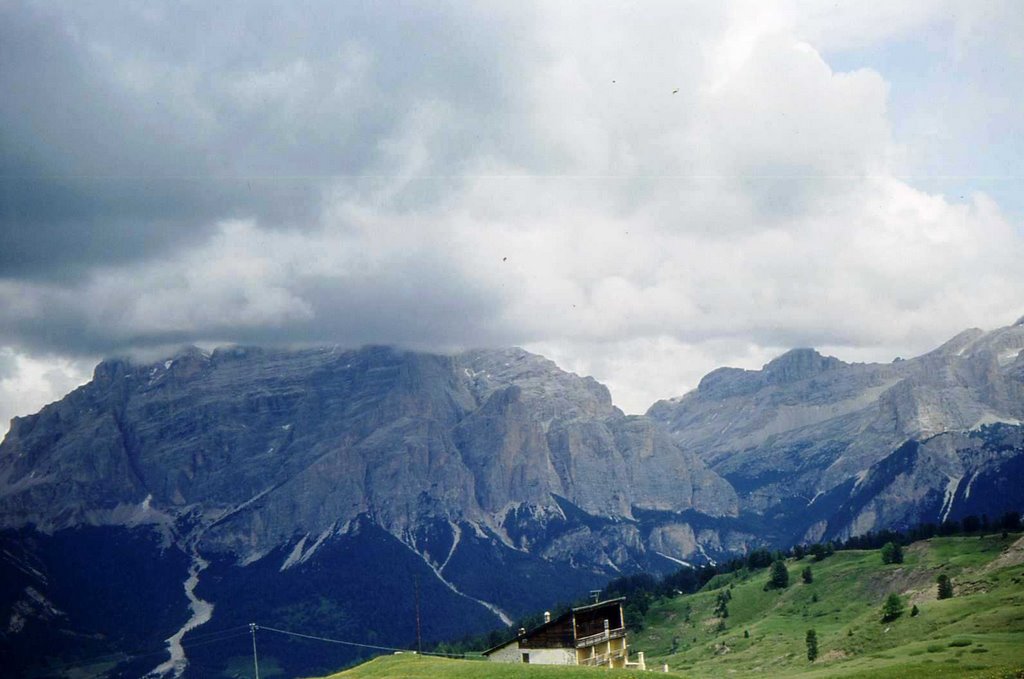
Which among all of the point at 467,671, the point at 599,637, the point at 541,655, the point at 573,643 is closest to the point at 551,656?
the point at 541,655

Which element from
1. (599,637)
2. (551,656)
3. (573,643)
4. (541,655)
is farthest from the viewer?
(599,637)

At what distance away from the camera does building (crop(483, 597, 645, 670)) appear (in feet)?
510

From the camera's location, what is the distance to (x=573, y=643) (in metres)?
155

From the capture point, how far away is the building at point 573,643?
6122 inches

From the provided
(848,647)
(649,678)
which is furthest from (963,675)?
(848,647)

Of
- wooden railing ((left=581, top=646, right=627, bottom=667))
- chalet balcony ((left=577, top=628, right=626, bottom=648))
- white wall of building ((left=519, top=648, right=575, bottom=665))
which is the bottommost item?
wooden railing ((left=581, top=646, right=627, bottom=667))

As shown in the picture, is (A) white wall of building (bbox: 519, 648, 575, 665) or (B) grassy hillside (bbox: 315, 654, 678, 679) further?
(A) white wall of building (bbox: 519, 648, 575, 665)

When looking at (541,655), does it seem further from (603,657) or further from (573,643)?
(603,657)

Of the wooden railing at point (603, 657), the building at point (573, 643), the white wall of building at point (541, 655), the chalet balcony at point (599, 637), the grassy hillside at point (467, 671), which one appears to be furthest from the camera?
the wooden railing at point (603, 657)

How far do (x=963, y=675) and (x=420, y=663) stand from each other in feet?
226

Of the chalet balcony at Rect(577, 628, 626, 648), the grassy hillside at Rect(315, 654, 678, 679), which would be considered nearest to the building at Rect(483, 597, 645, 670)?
the chalet balcony at Rect(577, 628, 626, 648)

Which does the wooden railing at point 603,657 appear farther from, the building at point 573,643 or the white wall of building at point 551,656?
the white wall of building at point 551,656

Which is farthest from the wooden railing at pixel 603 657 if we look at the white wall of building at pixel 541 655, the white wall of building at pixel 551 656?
the white wall of building at pixel 541 655

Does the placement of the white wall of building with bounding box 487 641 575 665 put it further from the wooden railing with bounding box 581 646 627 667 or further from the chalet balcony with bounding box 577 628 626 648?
the wooden railing with bounding box 581 646 627 667
